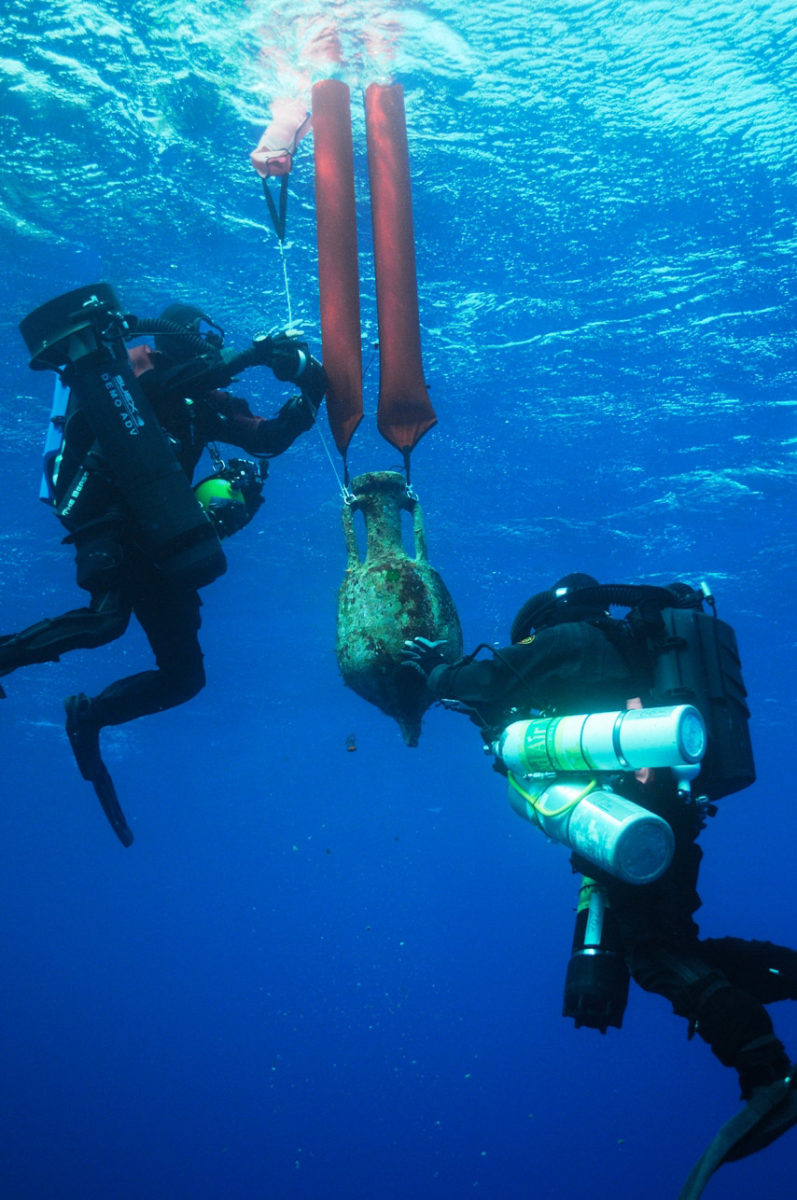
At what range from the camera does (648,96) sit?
26.6ft

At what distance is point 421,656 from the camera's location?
5270 millimetres

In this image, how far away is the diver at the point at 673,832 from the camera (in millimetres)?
3391

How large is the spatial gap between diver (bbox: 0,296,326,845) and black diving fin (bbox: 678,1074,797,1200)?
14.1 ft

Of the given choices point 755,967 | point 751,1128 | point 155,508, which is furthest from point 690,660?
point 155,508

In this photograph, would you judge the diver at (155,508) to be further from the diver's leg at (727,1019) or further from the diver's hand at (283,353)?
the diver's leg at (727,1019)

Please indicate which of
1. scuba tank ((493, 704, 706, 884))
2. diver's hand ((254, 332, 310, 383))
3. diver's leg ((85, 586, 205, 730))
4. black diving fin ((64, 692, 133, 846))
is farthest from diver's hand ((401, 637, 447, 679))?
black diving fin ((64, 692, 133, 846))

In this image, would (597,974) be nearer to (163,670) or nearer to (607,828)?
(607,828)

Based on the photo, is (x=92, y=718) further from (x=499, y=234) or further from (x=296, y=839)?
(x=296, y=839)

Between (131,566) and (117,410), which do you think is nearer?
(117,410)

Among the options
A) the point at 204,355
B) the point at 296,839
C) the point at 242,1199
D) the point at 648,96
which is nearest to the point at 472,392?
the point at 648,96

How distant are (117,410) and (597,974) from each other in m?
4.54

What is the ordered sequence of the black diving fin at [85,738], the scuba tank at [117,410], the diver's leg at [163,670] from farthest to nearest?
the black diving fin at [85,738], the diver's leg at [163,670], the scuba tank at [117,410]

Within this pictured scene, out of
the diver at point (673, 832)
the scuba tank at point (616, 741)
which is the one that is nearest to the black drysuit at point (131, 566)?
the diver at point (673, 832)

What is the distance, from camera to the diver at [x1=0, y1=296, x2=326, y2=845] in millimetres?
4863
